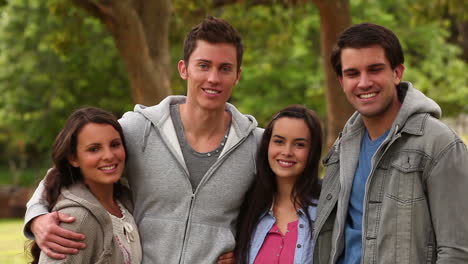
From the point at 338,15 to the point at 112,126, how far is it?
6.39 metres

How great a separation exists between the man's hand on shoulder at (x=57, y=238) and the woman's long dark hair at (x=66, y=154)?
214mm

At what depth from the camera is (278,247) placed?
4.10 metres

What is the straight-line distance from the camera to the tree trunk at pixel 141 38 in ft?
28.0

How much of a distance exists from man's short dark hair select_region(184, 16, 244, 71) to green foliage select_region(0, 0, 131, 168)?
47.3 ft

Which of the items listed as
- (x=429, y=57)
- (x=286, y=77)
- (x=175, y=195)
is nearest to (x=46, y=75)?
(x=286, y=77)

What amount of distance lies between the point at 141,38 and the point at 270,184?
4.95 m

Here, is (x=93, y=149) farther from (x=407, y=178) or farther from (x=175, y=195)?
(x=407, y=178)

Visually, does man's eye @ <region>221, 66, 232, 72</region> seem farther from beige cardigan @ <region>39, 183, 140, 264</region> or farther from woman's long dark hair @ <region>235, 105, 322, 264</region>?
beige cardigan @ <region>39, 183, 140, 264</region>

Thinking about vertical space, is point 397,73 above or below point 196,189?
above

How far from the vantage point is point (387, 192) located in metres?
3.48

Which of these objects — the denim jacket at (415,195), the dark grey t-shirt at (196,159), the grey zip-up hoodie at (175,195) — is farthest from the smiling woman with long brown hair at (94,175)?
the denim jacket at (415,195)

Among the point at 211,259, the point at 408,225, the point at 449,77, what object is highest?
the point at 449,77

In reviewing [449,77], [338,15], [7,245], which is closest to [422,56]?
[449,77]

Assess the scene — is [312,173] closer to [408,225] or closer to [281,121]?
[281,121]
